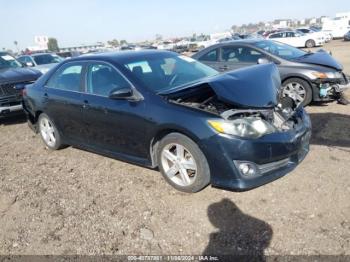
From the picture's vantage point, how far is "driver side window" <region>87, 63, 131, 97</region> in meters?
4.57

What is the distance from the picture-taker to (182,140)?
154 inches

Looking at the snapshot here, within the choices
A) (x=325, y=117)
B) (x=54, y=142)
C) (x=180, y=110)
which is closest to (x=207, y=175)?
(x=180, y=110)

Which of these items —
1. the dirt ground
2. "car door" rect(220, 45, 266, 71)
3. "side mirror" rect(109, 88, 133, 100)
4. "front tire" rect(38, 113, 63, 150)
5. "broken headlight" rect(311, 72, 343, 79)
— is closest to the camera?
the dirt ground

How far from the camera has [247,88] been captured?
13.2 ft

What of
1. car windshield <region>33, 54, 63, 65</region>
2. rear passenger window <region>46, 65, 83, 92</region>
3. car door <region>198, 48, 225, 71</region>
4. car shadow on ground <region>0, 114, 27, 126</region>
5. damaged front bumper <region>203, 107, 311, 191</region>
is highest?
rear passenger window <region>46, 65, 83, 92</region>

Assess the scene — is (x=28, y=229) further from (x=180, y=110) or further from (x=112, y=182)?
(x=180, y=110)

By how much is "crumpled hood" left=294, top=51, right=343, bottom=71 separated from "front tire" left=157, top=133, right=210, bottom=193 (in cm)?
465

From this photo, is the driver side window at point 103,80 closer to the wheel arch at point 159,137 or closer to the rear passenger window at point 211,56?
the wheel arch at point 159,137

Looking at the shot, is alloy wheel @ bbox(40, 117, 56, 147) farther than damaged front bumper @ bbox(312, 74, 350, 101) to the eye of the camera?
No

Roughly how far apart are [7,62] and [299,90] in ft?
24.8

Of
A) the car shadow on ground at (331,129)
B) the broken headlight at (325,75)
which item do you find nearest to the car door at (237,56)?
the broken headlight at (325,75)

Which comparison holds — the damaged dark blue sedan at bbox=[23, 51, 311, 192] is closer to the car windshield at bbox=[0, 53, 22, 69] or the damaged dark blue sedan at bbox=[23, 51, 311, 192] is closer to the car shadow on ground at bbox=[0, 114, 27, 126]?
the car shadow on ground at bbox=[0, 114, 27, 126]

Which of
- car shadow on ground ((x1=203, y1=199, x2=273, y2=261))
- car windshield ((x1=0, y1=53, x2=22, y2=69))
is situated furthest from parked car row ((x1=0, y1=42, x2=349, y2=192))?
car windshield ((x1=0, y1=53, x2=22, y2=69))

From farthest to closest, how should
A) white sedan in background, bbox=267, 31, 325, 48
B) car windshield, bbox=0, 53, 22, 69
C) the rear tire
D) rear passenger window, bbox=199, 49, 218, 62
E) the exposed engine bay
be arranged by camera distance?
the rear tire < white sedan in background, bbox=267, 31, 325, 48 < car windshield, bbox=0, 53, 22, 69 < rear passenger window, bbox=199, 49, 218, 62 < the exposed engine bay
